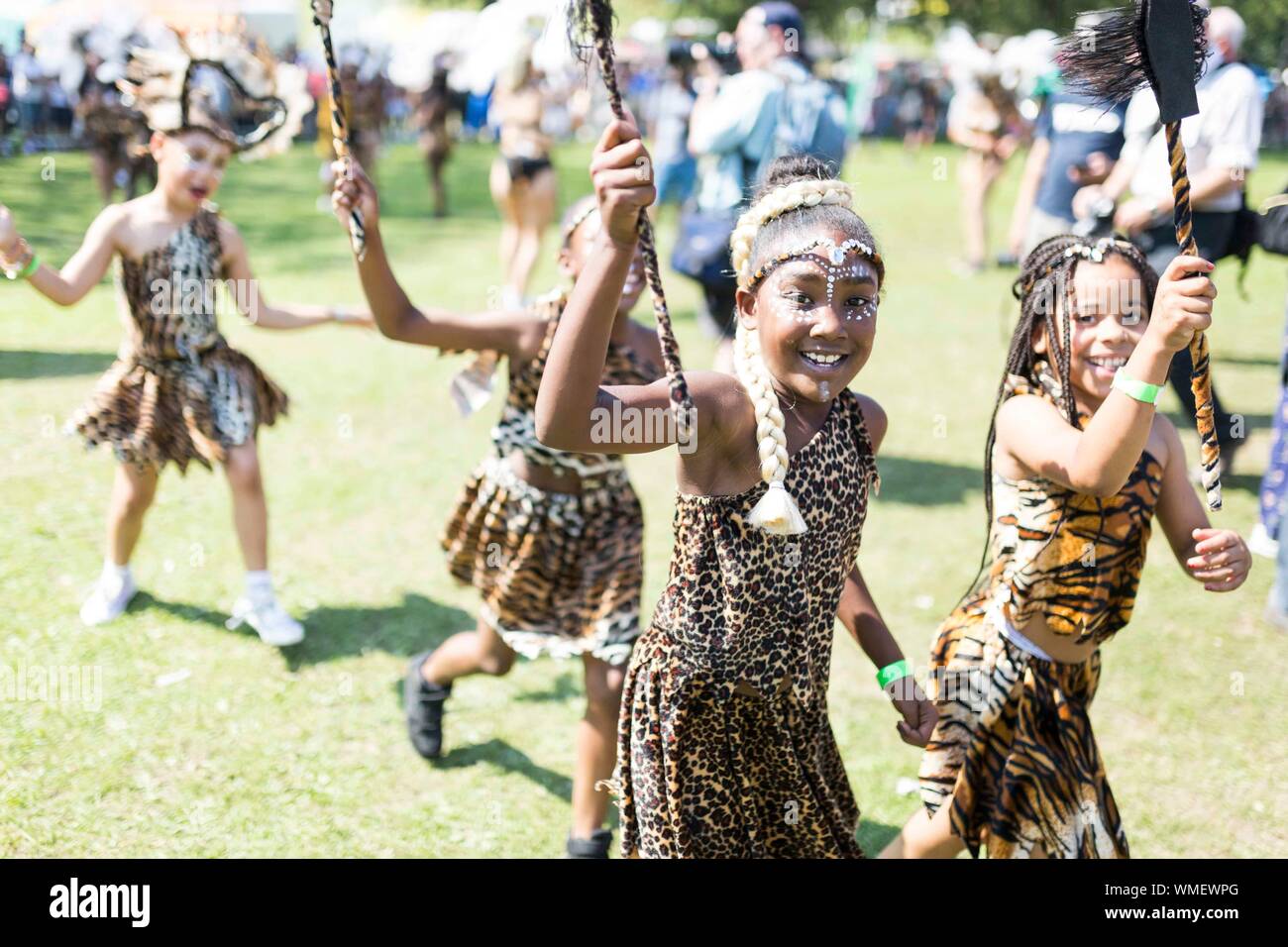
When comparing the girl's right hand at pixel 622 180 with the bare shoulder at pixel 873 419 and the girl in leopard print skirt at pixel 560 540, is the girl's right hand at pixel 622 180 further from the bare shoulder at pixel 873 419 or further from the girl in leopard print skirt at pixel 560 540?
the girl in leopard print skirt at pixel 560 540

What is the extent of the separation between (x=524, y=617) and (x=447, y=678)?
0.47 meters

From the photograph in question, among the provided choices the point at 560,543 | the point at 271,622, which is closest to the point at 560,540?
the point at 560,543

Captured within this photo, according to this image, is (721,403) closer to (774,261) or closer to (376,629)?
(774,261)

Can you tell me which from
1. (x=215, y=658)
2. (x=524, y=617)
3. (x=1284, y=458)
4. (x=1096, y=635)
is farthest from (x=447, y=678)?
(x=1284, y=458)

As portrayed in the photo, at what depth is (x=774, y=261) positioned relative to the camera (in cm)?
236

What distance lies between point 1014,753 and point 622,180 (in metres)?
1.74

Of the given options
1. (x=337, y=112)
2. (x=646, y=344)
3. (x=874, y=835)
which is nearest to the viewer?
(x=337, y=112)

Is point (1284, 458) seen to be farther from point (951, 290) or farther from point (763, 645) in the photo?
point (951, 290)

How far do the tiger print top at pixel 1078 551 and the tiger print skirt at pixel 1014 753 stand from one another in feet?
0.40

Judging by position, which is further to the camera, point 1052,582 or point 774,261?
point 1052,582

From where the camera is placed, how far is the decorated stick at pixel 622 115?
6.42 feet

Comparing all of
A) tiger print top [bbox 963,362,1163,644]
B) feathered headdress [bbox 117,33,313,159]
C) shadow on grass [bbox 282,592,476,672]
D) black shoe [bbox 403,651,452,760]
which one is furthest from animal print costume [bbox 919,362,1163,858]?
feathered headdress [bbox 117,33,313,159]

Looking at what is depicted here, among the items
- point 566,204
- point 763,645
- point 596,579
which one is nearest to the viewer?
point 763,645

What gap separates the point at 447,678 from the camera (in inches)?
153
